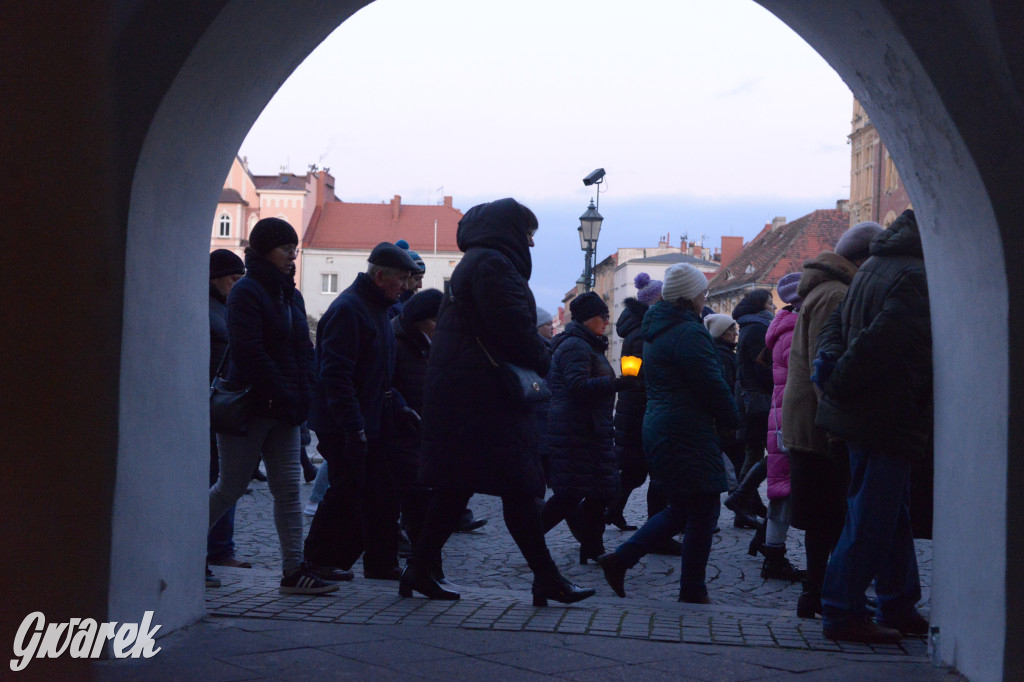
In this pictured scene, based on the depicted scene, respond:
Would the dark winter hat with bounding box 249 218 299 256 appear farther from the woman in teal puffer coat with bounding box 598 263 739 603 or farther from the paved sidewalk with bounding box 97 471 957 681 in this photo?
the woman in teal puffer coat with bounding box 598 263 739 603

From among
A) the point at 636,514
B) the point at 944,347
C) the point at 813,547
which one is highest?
the point at 944,347

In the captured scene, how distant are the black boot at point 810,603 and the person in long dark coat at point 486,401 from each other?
1100 mm

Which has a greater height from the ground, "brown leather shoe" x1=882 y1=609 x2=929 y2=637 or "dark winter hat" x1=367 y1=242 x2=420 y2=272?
"dark winter hat" x1=367 y1=242 x2=420 y2=272

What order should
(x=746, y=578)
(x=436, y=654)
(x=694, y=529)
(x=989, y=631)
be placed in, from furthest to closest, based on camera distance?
1. (x=746, y=578)
2. (x=694, y=529)
3. (x=436, y=654)
4. (x=989, y=631)

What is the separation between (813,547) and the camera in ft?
19.9

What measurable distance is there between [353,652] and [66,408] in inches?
57.6

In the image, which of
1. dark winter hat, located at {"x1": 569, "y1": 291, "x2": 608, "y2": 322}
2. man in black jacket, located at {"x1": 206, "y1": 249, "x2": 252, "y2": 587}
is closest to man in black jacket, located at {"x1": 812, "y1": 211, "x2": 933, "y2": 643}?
dark winter hat, located at {"x1": 569, "y1": 291, "x2": 608, "y2": 322}

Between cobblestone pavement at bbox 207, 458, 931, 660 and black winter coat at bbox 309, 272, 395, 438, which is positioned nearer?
cobblestone pavement at bbox 207, 458, 931, 660

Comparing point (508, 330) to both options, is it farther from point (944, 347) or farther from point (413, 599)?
point (944, 347)

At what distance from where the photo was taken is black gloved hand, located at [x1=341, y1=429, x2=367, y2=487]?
6.39 m

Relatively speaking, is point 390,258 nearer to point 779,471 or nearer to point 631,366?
point 631,366

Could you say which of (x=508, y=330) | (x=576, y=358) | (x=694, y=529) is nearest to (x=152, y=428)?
(x=508, y=330)

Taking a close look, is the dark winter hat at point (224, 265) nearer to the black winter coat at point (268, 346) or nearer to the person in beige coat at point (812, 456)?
the black winter coat at point (268, 346)

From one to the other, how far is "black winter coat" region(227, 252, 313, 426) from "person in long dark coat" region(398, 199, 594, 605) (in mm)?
713
